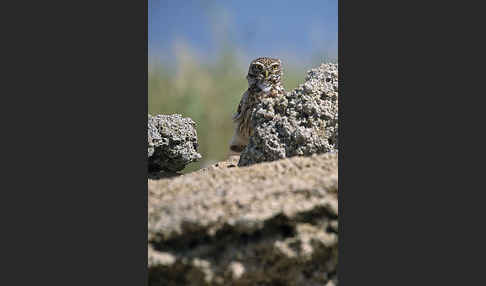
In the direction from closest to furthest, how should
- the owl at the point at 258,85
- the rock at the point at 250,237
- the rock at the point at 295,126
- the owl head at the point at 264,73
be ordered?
the rock at the point at 250,237 < the rock at the point at 295,126 < the owl at the point at 258,85 < the owl head at the point at 264,73

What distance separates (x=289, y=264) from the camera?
3.48 metres

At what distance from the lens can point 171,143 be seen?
6.05 m

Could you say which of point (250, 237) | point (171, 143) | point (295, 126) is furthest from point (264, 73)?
point (250, 237)

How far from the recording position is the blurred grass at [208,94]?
23.2ft

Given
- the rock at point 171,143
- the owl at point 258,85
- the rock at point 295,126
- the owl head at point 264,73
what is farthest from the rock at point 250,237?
the owl head at point 264,73

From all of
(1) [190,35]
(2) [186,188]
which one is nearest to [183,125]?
(1) [190,35]

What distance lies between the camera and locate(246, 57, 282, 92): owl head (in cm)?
698

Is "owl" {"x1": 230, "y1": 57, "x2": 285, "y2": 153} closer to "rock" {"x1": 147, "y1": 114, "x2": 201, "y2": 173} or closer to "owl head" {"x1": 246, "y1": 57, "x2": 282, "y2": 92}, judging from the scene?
"owl head" {"x1": 246, "y1": 57, "x2": 282, "y2": 92}

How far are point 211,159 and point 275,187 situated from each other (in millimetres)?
4036

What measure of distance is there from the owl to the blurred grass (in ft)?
0.58

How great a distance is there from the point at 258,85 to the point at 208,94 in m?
1.56

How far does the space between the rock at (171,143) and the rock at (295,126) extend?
1071 mm

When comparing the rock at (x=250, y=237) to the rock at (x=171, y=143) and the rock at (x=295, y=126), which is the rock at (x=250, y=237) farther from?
the rock at (x=171, y=143)

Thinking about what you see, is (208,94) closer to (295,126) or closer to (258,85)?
(258,85)
